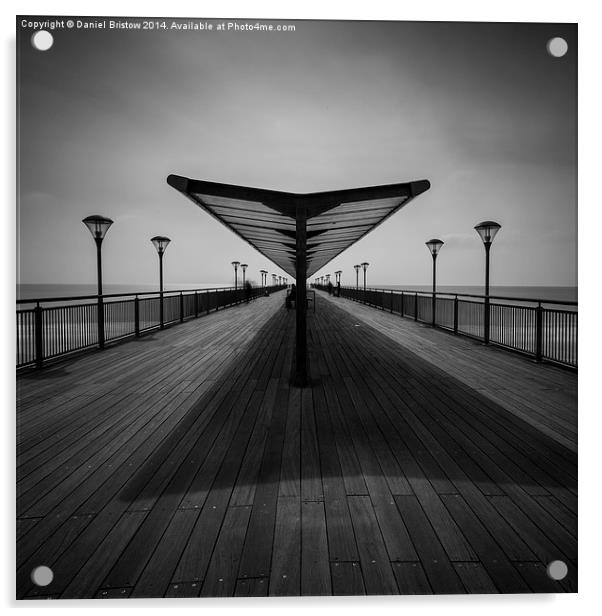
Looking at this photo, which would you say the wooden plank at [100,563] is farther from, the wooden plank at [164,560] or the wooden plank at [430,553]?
the wooden plank at [430,553]

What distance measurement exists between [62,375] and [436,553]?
504 cm

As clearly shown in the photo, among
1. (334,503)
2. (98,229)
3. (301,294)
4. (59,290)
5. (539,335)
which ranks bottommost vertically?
(334,503)

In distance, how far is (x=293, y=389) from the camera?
4.12 m

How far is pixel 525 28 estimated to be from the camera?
2273mm

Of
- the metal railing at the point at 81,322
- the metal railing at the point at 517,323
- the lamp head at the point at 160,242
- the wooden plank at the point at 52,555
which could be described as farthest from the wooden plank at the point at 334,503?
the lamp head at the point at 160,242

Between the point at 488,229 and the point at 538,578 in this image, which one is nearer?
the point at 538,578

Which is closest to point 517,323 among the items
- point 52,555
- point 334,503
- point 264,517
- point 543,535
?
point 543,535

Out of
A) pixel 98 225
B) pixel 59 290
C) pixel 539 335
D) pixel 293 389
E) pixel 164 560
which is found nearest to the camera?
pixel 164 560

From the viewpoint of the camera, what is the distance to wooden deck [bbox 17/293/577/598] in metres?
1.56

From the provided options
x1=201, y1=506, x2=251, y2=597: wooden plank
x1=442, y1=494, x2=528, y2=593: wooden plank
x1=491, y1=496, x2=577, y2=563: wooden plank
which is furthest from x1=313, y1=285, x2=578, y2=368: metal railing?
x1=201, y1=506, x2=251, y2=597: wooden plank

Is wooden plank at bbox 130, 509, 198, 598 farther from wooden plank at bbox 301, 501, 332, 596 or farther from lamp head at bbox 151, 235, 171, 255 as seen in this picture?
lamp head at bbox 151, 235, 171, 255

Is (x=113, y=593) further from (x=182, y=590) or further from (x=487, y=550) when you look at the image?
(x=487, y=550)

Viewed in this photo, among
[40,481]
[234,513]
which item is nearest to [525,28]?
[234,513]

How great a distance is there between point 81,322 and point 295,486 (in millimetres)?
5976
